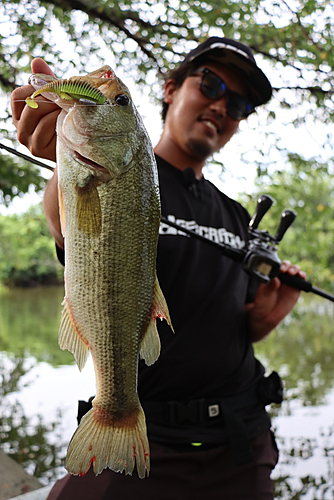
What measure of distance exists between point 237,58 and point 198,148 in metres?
0.63

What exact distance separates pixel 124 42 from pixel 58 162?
5.47 m

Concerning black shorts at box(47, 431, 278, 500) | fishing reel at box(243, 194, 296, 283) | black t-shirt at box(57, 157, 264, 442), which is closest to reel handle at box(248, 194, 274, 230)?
fishing reel at box(243, 194, 296, 283)

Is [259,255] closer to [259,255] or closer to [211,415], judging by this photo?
[259,255]

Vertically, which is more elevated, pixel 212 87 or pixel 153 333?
pixel 212 87

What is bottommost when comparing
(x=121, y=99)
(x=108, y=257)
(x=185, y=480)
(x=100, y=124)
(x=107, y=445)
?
(x=185, y=480)

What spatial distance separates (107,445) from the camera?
1396mm

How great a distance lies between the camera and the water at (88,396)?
17.1 ft

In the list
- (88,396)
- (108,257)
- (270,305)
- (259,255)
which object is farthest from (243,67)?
(88,396)

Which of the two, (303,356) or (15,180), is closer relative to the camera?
(15,180)

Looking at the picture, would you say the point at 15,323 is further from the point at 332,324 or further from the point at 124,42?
the point at 124,42

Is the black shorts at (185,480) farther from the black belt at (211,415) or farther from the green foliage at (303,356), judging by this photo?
the green foliage at (303,356)

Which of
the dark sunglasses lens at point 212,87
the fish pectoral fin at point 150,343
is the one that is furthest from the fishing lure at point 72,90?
the dark sunglasses lens at point 212,87

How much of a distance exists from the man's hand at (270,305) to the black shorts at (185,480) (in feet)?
2.02

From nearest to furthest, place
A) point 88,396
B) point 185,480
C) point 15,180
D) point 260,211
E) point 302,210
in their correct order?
point 185,480
point 260,211
point 15,180
point 302,210
point 88,396
